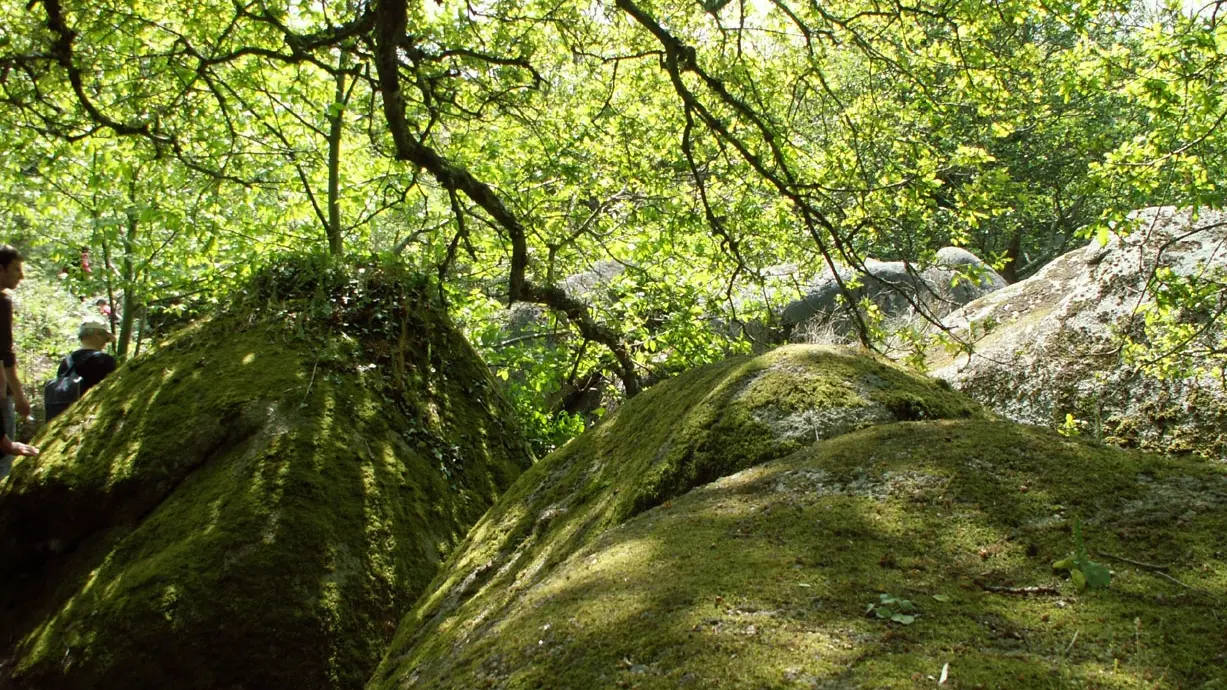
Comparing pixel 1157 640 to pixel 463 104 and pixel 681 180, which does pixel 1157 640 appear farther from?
pixel 463 104

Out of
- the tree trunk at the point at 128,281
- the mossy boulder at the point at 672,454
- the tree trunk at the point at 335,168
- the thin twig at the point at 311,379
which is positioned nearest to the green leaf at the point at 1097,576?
the mossy boulder at the point at 672,454

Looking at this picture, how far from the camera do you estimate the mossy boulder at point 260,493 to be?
3701 millimetres

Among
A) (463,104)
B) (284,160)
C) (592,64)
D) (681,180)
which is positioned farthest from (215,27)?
(681,180)

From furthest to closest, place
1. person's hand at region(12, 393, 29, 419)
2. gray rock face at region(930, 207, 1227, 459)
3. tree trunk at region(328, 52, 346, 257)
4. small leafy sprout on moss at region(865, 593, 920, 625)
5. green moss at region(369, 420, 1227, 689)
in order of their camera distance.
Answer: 1. tree trunk at region(328, 52, 346, 257)
2. person's hand at region(12, 393, 29, 419)
3. gray rock face at region(930, 207, 1227, 459)
4. small leafy sprout on moss at region(865, 593, 920, 625)
5. green moss at region(369, 420, 1227, 689)

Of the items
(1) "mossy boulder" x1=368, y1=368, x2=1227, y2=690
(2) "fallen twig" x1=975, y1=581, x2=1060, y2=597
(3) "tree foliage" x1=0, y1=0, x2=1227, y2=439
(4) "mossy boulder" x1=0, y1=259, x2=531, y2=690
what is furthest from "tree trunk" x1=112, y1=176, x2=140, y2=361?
(2) "fallen twig" x1=975, y1=581, x2=1060, y2=597

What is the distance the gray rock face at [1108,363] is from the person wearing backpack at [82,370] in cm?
713

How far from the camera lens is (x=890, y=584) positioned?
5.27 ft

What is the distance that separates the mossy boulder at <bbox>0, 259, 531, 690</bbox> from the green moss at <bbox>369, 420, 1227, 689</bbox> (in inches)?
68.1

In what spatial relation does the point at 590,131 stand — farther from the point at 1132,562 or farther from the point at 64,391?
the point at 1132,562

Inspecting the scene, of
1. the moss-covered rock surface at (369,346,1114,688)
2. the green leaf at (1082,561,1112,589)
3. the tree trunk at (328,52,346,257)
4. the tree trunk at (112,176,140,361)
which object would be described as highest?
the tree trunk at (112,176,140,361)

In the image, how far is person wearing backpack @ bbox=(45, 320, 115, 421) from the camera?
6.83 metres

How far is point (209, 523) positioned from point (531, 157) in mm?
5597

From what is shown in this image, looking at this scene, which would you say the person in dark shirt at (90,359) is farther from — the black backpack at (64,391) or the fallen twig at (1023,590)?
the fallen twig at (1023,590)

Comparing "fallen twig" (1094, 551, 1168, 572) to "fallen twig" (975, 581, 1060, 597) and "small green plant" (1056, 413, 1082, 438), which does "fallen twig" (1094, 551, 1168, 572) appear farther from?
"small green plant" (1056, 413, 1082, 438)
